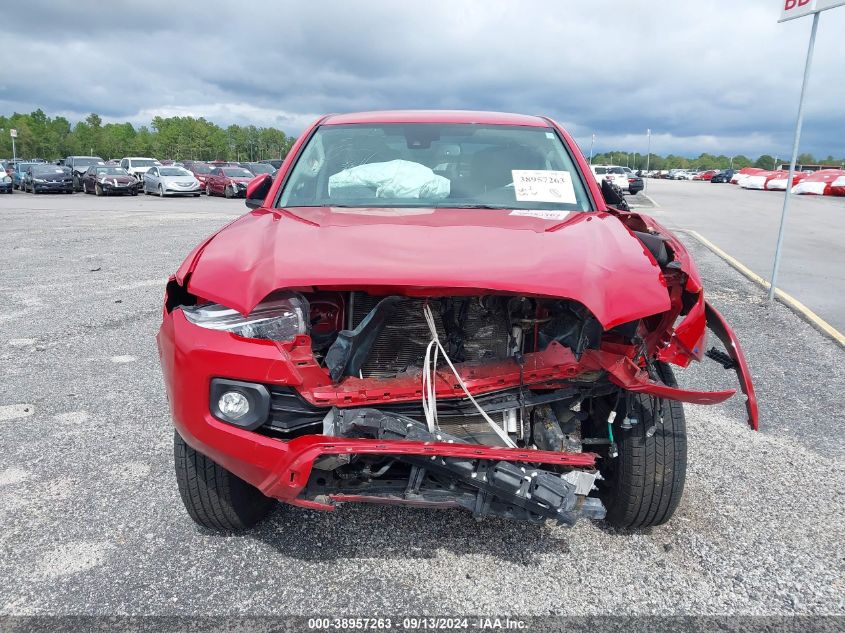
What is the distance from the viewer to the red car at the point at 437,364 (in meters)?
2.08

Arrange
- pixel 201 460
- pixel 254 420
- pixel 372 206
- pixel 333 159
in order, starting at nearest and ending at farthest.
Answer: pixel 254 420
pixel 201 460
pixel 372 206
pixel 333 159

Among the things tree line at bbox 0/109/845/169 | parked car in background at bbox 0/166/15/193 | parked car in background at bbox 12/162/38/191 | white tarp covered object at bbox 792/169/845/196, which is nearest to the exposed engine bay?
parked car in background at bbox 0/166/15/193

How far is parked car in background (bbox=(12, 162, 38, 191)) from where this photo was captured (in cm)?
3088

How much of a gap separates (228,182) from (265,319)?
25.9 metres

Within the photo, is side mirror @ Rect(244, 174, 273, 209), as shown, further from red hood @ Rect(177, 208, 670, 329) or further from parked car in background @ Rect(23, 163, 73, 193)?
parked car in background @ Rect(23, 163, 73, 193)

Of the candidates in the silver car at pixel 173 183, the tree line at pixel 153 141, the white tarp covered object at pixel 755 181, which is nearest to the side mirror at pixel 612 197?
the silver car at pixel 173 183

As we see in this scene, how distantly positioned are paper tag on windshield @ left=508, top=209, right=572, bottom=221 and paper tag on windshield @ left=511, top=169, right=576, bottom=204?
180mm

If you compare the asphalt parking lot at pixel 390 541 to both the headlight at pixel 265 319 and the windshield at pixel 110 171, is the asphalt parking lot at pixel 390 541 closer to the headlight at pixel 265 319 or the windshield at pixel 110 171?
the headlight at pixel 265 319

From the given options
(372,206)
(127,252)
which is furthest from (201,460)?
(127,252)

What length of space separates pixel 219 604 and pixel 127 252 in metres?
9.49

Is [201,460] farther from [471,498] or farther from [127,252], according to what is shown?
[127,252]

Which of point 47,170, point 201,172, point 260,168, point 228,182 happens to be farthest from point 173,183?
point 47,170

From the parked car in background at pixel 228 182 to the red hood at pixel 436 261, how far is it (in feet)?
80.7

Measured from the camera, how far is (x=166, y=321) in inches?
90.6
